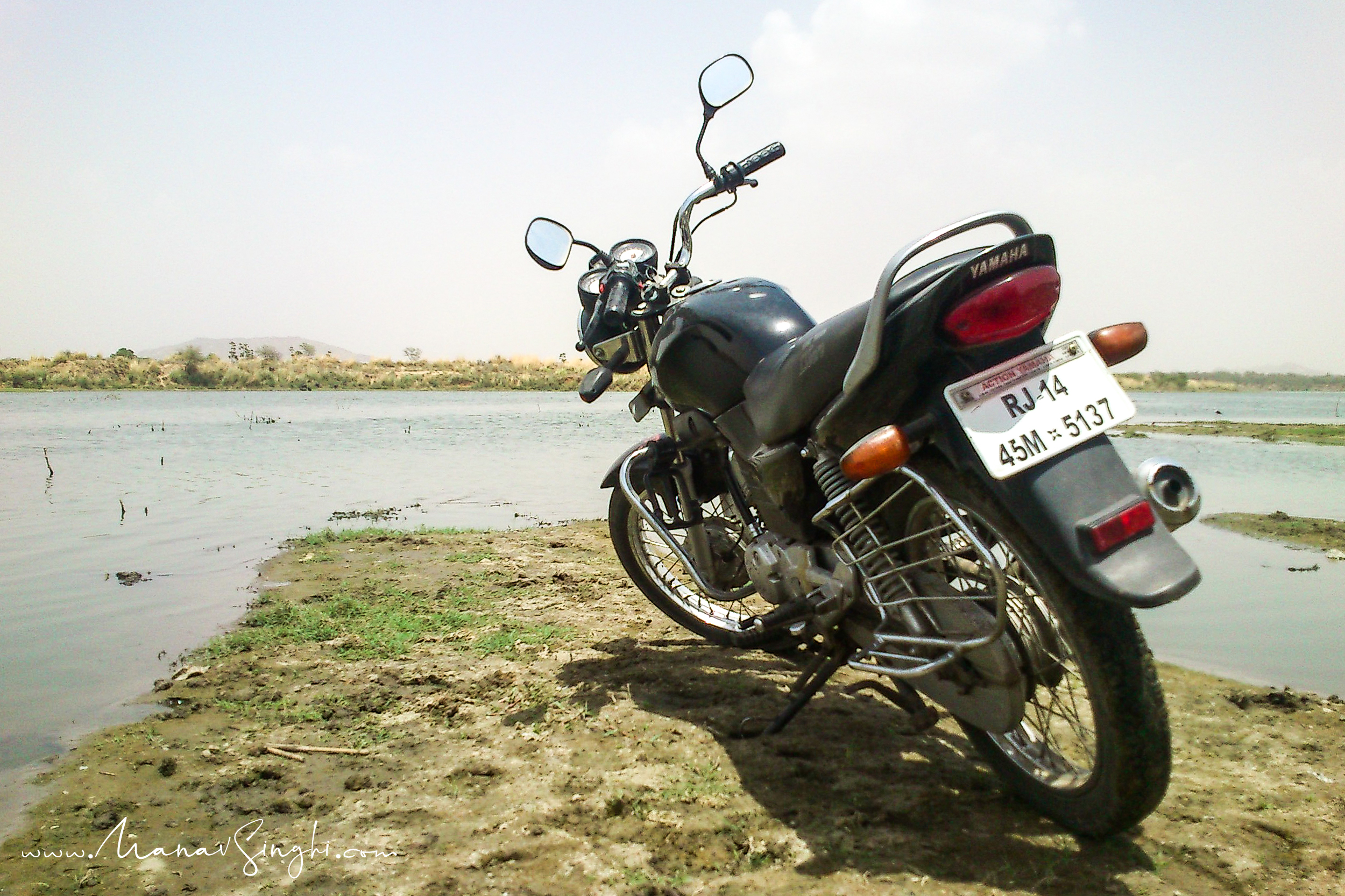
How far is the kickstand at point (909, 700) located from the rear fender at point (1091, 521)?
0.67 metres

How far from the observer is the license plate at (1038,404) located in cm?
178

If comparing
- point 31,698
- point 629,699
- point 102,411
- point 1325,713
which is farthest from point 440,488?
point 102,411

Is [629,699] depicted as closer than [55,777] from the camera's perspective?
No

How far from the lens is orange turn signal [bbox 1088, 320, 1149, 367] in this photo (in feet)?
6.39

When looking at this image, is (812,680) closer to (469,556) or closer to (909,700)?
(909,700)

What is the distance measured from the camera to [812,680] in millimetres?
2521

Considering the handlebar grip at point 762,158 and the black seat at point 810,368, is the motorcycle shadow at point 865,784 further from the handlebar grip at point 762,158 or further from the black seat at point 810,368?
the handlebar grip at point 762,158

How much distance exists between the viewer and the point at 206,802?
2309mm

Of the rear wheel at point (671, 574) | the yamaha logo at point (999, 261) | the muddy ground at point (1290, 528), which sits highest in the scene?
the yamaha logo at point (999, 261)

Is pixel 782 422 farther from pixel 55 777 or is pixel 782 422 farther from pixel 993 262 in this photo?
pixel 55 777

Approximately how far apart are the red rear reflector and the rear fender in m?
0.01

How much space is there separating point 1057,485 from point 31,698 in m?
3.55

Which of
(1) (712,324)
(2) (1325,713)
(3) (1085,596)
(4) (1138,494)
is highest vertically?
(1) (712,324)

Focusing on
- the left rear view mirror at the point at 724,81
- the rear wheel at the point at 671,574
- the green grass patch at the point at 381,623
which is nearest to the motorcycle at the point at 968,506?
the rear wheel at the point at 671,574
